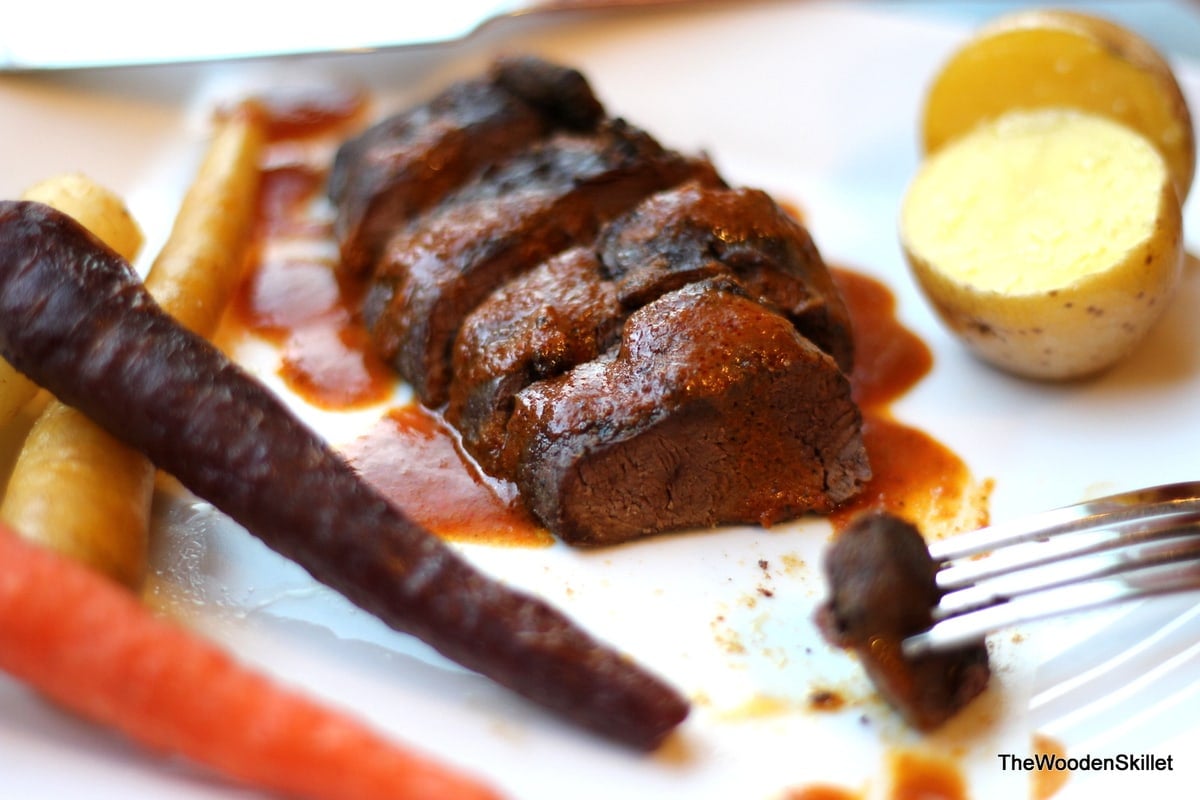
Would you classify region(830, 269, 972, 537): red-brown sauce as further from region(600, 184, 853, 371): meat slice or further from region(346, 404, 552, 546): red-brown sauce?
region(346, 404, 552, 546): red-brown sauce

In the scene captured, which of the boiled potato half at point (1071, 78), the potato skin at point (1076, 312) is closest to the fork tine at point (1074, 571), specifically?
the potato skin at point (1076, 312)

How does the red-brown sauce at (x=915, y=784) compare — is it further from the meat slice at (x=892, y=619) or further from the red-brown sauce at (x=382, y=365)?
the red-brown sauce at (x=382, y=365)

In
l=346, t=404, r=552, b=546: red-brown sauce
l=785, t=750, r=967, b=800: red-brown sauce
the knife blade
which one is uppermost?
the knife blade

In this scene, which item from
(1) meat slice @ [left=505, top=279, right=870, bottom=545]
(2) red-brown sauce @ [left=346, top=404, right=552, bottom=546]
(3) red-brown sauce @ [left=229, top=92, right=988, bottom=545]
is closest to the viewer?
(1) meat slice @ [left=505, top=279, right=870, bottom=545]

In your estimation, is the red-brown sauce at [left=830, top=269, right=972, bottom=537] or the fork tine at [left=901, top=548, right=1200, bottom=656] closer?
the fork tine at [left=901, top=548, right=1200, bottom=656]

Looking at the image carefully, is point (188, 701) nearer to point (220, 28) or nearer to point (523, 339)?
point (523, 339)

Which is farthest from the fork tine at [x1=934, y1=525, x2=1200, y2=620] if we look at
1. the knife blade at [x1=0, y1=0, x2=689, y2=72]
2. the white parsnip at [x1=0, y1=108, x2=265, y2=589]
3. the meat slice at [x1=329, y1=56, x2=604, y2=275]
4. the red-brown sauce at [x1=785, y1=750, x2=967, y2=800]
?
the knife blade at [x1=0, y1=0, x2=689, y2=72]

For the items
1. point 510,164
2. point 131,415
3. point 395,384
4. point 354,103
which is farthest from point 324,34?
point 131,415
